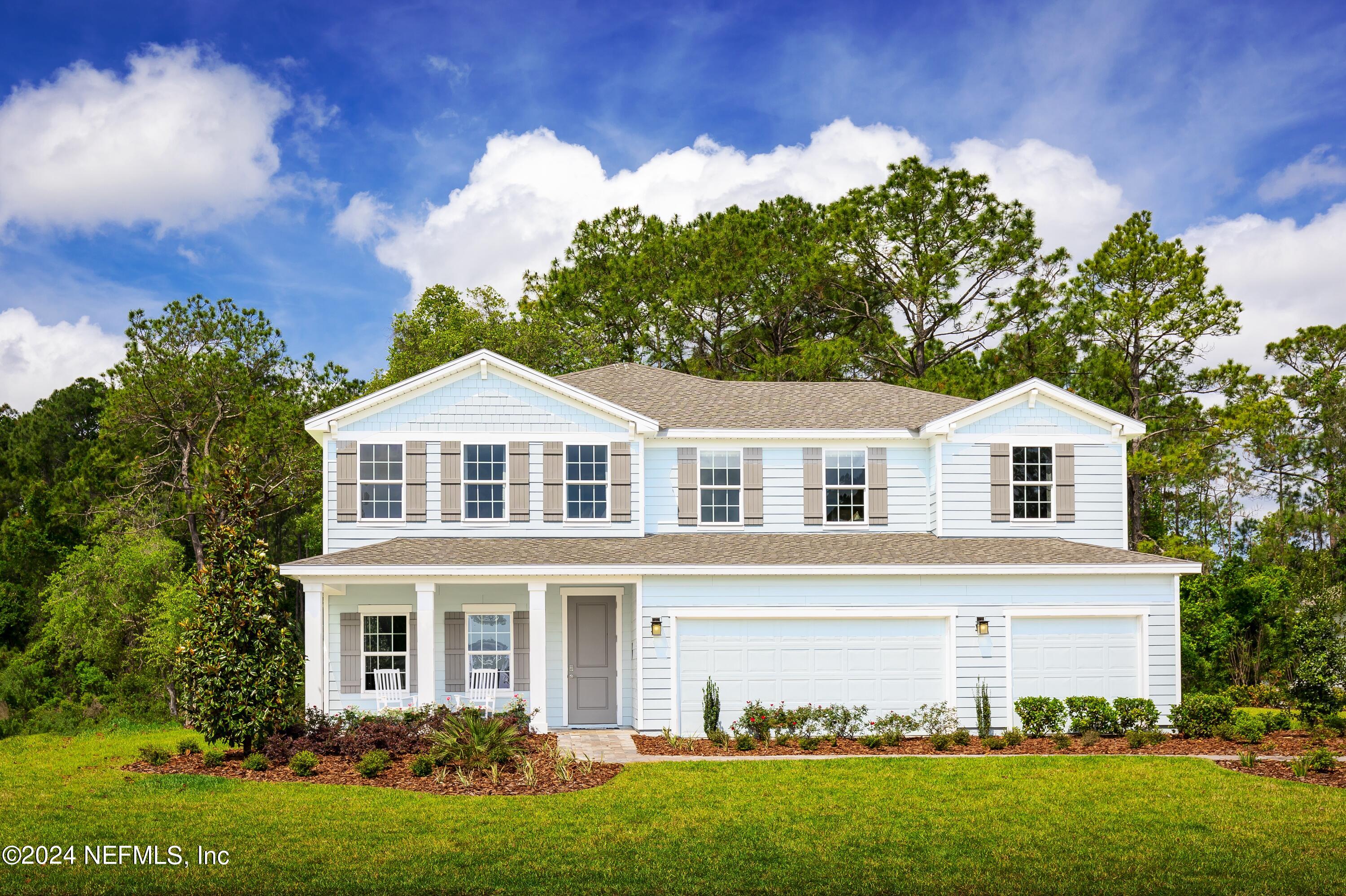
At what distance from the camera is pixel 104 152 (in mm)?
22859

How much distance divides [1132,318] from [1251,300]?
3386mm

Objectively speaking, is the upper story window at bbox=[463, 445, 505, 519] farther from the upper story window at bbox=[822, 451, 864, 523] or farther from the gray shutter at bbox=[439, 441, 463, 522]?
the upper story window at bbox=[822, 451, 864, 523]

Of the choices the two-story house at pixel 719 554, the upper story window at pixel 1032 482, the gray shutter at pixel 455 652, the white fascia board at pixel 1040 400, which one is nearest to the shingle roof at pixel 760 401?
the two-story house at pixel 719 554

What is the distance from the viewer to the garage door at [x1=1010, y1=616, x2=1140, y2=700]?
61.2 ft

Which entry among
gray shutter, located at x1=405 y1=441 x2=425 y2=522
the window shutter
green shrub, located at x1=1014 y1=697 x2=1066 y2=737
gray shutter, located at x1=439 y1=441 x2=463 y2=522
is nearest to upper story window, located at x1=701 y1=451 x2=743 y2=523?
the window shutter

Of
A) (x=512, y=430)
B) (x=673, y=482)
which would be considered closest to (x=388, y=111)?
(x=512, y=430)

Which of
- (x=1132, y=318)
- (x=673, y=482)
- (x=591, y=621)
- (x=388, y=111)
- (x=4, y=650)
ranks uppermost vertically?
(x=388, y=111)

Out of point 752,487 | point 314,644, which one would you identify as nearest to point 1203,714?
point 752,487

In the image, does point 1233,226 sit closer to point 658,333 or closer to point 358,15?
point 658,333

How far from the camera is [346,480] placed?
20078mm

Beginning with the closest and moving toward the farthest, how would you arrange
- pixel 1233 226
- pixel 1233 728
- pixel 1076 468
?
pixel 1233 728 → pixel 1076 468 → pixel 1233 226

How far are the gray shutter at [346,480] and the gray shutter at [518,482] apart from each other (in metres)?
2.80

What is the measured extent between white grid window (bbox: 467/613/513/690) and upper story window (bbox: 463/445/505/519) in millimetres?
1968

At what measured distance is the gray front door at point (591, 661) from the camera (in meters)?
19.6
